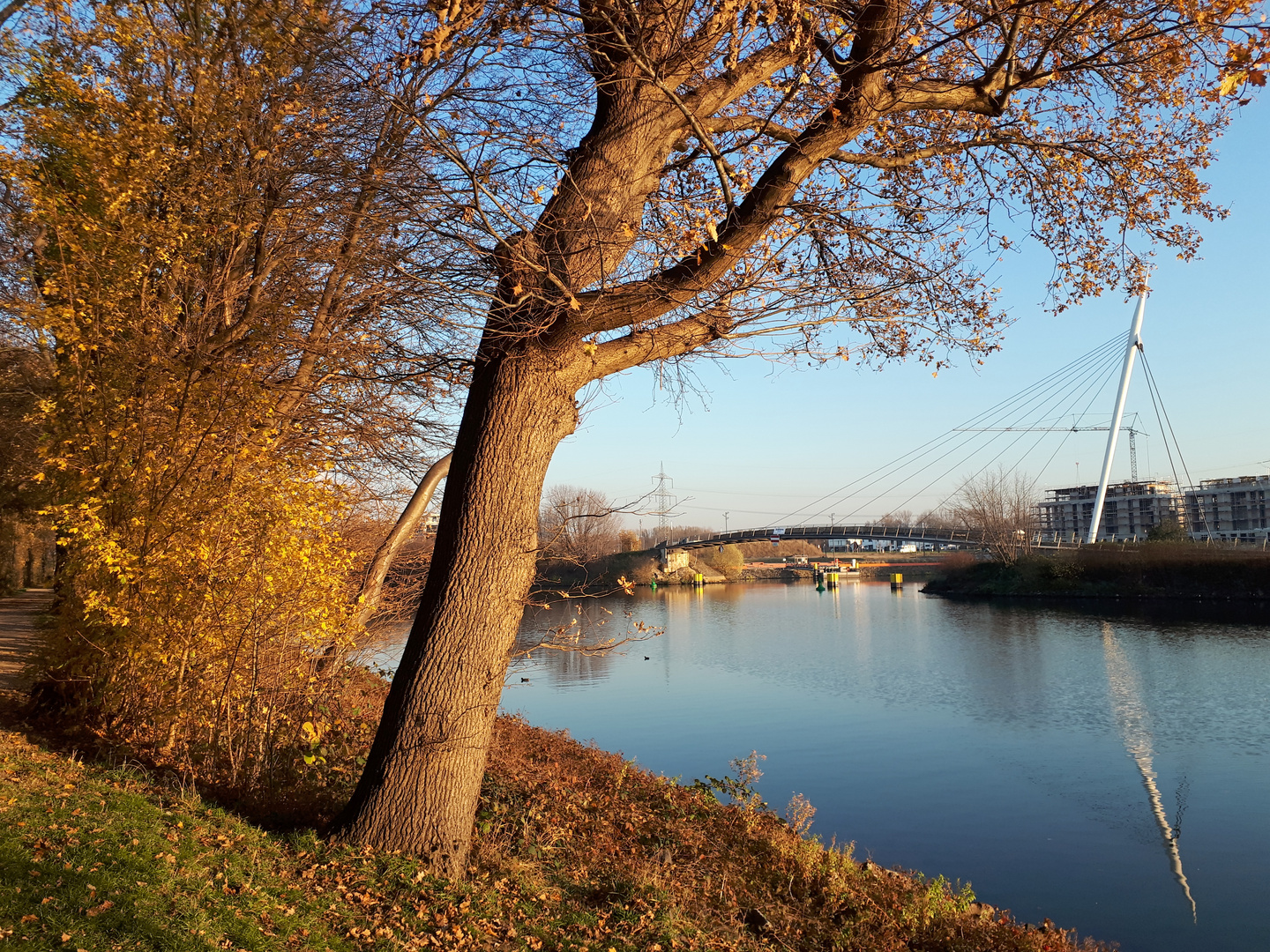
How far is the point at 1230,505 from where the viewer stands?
231 ft

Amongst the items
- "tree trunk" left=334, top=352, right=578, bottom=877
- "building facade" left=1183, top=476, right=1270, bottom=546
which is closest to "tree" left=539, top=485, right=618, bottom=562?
"tree trunk" left=334, top=352, right=578, bottom=877

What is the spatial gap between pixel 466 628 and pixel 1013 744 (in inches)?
432

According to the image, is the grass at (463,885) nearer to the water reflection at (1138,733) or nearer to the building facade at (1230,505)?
the water reflection at (1138,733)

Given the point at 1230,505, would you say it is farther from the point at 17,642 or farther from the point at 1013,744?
the point at 17,642

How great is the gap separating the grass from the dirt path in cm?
225

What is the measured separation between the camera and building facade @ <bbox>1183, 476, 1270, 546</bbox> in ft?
220

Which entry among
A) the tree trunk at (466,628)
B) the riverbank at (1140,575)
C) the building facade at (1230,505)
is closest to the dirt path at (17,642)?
the tree trunk at (466,628)

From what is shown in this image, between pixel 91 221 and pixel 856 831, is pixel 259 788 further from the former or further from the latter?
pixel 856 831

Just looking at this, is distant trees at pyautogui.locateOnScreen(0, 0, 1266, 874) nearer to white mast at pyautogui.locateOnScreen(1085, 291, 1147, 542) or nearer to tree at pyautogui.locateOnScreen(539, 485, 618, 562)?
tree at pyautogui.locateOnScreen(539, 485, 618, 562)

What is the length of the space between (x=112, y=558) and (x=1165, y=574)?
37.9m

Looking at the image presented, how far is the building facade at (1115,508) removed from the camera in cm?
7794

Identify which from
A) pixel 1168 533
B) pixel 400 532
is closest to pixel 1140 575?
pixel 1168 533

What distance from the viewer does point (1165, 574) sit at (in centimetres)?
3381

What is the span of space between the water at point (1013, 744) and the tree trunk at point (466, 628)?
697mm
